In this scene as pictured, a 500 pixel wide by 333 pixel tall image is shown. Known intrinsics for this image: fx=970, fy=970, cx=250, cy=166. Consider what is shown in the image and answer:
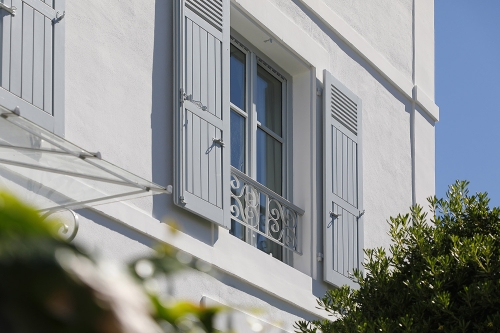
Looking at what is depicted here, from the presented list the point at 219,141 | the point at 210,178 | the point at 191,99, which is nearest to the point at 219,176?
the point at 210,178

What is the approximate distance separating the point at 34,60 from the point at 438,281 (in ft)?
8.12

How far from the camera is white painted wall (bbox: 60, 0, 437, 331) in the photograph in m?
5.83

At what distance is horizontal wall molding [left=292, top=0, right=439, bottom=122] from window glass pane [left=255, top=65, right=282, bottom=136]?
75 cm

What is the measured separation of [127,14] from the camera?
20.6 ft

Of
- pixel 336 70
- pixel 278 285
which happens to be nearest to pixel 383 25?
pixel 336 70

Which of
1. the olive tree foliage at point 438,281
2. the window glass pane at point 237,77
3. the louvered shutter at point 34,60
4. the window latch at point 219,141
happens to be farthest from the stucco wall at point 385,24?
the louvered shutter at point 34,60

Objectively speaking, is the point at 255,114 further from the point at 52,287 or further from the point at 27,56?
the point at 52,287

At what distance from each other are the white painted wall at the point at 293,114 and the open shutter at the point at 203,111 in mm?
91

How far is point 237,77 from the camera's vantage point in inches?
303

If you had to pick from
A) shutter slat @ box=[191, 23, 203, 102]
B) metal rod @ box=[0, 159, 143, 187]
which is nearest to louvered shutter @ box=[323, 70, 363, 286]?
shutter slat @ box=[191, 23, 203, 102]

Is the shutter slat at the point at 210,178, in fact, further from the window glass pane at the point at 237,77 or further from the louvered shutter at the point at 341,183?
the louvered shutter at the point at 341,183

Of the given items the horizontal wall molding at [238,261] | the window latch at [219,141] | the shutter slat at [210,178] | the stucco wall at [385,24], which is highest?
the stucco wall at [385,24]

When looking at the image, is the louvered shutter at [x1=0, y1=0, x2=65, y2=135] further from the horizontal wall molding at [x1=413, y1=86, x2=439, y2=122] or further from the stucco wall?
the horizontal wall molding at [x1=413, y1=86, x2=439, y2=122]

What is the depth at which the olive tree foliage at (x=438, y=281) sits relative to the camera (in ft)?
16.3
